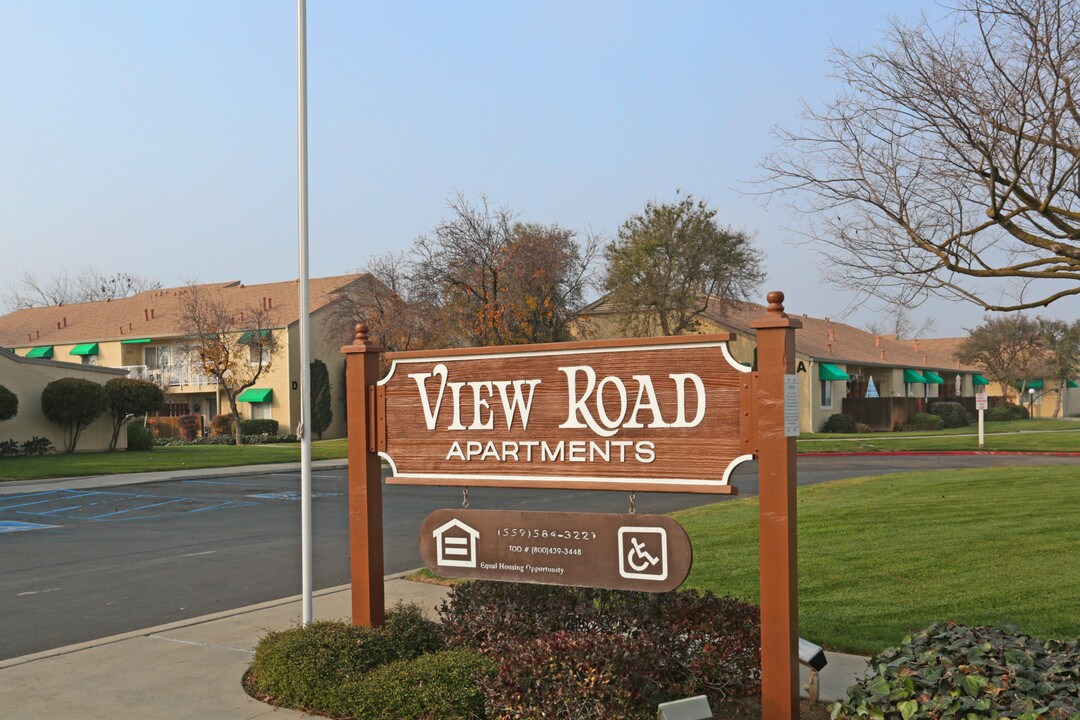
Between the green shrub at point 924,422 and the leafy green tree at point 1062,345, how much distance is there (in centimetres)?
2360

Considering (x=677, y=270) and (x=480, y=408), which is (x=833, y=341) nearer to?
(x=677, y=270)

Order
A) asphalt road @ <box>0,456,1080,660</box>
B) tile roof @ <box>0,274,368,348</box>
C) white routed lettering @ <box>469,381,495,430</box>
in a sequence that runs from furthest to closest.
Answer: tile roof @ <box>0,274,368,348</box> → asphalt road @ <box>0,456,1080,660</box> → white routed lettering @ <box>469,381,495,430</box>

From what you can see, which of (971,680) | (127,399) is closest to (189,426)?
(127,399)

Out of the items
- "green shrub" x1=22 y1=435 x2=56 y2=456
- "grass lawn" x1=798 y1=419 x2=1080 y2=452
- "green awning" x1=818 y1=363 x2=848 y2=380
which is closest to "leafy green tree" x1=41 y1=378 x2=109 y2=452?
"green shrub" x1=22 y1=435 x2=56 y2=456

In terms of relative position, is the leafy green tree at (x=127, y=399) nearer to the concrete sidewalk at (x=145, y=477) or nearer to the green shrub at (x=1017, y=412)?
the concrete sidewalk at (x=145, y=477)

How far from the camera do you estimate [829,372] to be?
48938mm

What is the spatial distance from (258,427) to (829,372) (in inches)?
1092

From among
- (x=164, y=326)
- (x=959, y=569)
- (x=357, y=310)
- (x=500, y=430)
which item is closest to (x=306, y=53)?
A: (x=500, y=430)

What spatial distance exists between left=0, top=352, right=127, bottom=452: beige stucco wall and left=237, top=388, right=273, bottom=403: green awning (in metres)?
13.5

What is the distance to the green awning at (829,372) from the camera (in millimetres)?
48688

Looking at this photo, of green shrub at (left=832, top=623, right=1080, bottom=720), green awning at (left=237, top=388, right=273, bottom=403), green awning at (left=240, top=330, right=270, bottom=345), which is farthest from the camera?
green awning at (left=237, top=388, right=273, bottom=403)

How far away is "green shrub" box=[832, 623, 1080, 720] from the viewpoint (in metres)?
4.33

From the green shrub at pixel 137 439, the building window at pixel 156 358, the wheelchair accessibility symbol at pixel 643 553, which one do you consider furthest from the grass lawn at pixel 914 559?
Answer: the building window at pixel 156 358

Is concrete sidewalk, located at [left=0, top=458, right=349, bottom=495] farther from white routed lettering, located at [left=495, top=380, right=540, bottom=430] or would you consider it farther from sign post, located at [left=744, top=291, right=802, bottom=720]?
sign post, located at [left=744, top=291, right=802, bottom=720]
